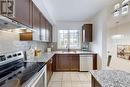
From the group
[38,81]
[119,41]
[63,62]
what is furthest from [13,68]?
[119,41]

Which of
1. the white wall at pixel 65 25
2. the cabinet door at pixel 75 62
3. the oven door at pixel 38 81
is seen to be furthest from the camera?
the white wall at pixel 65 25

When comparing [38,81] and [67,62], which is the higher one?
[38,81]

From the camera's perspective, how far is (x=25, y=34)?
3.12 meters

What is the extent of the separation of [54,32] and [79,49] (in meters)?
1.55

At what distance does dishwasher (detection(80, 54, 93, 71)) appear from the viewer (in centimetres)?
589

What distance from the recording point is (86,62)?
5938 mm

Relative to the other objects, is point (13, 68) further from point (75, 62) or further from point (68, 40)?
point (68, 40)

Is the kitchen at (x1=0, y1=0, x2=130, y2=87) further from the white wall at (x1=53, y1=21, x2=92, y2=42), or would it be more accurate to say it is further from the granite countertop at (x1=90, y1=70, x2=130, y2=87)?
the granite countertop at (x1=90, y1=70, x2=130, y2=87)

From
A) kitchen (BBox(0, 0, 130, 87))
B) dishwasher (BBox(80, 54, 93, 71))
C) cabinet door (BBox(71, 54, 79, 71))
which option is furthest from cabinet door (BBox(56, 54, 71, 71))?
dishwasher (BBox(80, 54, 93, 71))

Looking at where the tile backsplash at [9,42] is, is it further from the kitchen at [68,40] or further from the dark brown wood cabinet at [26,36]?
the dark brown wood cabinet at [26,36]

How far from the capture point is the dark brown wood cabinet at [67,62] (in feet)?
19.8

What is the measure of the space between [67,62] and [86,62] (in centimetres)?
82

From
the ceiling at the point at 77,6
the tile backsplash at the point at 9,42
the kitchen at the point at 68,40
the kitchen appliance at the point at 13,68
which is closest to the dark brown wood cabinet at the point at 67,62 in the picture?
the kitchen at the point at 68,40

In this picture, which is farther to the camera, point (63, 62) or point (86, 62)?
point (63, 62)
